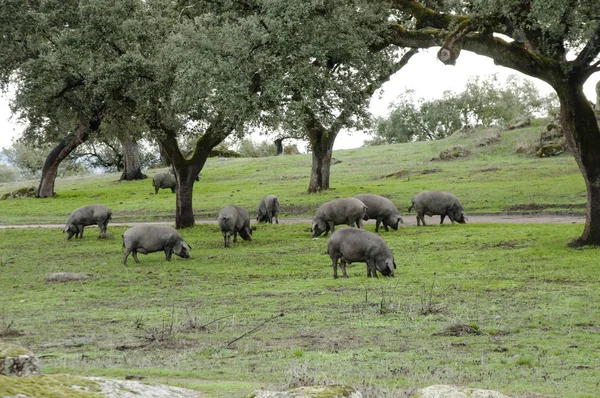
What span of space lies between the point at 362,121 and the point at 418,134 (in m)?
67.9

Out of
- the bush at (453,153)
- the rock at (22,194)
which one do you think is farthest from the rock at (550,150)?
the rock at (22,194)

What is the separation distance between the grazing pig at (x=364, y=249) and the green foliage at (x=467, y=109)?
231 feet

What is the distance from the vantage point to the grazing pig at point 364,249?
19.0 meters

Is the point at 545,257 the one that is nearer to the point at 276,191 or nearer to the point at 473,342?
the point at 473,342

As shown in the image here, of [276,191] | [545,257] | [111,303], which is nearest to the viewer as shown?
[111,303]

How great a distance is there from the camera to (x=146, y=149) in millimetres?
97000

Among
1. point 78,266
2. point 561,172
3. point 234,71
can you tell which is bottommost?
point 78,266

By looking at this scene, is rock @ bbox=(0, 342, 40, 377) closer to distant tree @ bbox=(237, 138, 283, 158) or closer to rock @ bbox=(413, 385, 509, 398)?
rock @ bbox=(413, 385, 509, 398)

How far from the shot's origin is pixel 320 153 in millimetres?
45594

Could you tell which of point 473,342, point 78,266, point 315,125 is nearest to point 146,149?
point 315,125

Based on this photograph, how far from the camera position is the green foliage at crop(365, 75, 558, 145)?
298 ft

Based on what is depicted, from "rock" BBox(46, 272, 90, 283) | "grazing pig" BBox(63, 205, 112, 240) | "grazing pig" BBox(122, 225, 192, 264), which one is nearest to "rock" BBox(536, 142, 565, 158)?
"grazing pig" BBox(63, 205, 112, 240)

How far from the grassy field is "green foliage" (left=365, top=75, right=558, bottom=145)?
183 ft

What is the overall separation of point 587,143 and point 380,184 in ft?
90.7
